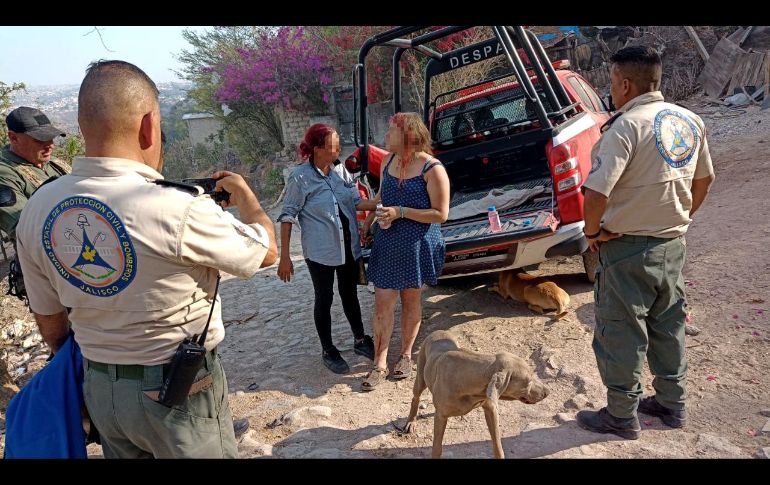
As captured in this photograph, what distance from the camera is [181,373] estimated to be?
1.85 metres

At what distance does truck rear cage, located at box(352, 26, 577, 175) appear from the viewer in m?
4.70

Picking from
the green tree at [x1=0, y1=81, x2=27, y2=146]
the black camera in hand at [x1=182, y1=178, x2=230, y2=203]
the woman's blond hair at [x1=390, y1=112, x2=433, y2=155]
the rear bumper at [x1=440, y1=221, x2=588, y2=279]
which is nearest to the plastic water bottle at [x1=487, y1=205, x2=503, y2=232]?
the rear bumper at [x1=440, y1=221, x2=588, y2=279]

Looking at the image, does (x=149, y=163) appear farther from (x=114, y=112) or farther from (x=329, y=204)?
(x=329, y=204)

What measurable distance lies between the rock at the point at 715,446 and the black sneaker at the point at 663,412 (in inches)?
5.6

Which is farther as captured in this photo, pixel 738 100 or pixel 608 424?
pixel 738 100

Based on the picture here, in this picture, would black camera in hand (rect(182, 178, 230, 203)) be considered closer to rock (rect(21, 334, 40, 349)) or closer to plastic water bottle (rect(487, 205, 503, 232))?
plastic water bottle (rect(487, 205, 503, 232))

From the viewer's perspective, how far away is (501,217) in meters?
5.20

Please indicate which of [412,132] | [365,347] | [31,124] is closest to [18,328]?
[31,124]

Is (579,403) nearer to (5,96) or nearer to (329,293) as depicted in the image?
(329,293)

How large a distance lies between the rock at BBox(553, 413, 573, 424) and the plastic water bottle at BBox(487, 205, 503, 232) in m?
1.75

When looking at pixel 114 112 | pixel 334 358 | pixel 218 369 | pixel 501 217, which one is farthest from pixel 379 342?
pixel 114 112

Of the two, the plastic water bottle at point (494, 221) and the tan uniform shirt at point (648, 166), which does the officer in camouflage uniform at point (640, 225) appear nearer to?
the tan uniform shirt at point (648, 166)

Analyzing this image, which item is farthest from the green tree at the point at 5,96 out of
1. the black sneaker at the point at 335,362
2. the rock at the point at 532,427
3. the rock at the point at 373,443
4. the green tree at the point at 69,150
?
the rock at the point at 532,427

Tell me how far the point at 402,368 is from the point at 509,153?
9.29 ft
